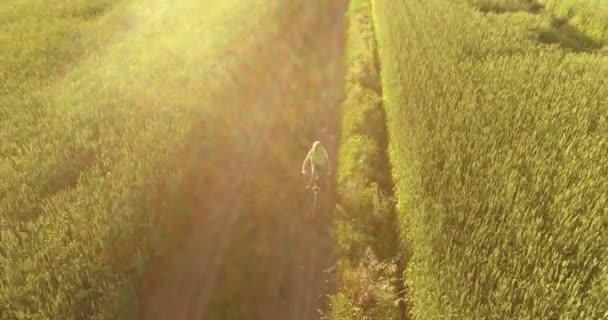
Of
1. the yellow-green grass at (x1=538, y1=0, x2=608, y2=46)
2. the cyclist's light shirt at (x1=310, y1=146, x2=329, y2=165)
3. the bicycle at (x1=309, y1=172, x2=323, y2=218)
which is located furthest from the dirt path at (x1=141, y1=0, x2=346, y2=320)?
the yellow-green grass at (x1=538, y1=0, x2=608, y2=46)

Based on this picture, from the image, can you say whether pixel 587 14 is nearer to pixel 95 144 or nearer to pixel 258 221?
pixel 258 221

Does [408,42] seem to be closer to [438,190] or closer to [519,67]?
[519,67]

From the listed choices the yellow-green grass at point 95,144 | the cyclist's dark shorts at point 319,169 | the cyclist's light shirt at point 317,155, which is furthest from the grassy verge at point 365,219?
the yellow-green grass at point 95,144

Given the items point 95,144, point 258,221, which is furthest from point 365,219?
point 95,144

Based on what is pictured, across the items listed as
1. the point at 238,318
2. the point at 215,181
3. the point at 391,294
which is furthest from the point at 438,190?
the point at 215,181

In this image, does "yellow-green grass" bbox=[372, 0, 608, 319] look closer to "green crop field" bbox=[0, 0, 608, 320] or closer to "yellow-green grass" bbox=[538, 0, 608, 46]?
"green crop field" bbox=[0, 0, 608, 320]
